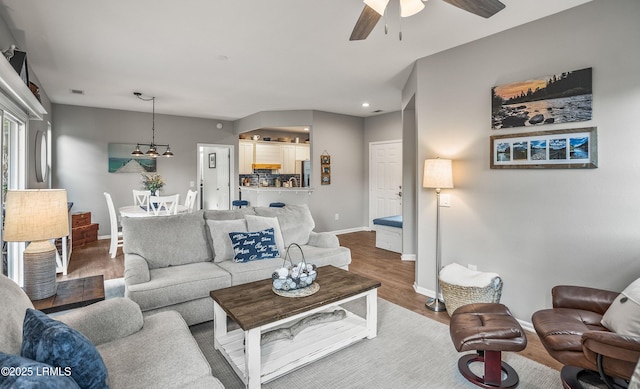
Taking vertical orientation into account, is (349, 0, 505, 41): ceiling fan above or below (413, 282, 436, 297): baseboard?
above

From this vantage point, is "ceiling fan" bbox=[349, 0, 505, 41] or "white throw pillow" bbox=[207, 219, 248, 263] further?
"white throw pillow" bbox=[207, 219, 248, 263]

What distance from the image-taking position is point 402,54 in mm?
3508

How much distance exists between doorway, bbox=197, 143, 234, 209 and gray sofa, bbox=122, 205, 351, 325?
4.70 m

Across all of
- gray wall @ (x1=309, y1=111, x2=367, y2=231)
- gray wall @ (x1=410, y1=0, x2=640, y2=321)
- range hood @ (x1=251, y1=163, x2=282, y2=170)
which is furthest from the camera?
range hood @ (x1=251, y1=163, x2=282, y2=170)

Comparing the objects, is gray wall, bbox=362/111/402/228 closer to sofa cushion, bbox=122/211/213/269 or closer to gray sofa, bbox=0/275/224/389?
sofa cushion, bbox=122/211/213/269

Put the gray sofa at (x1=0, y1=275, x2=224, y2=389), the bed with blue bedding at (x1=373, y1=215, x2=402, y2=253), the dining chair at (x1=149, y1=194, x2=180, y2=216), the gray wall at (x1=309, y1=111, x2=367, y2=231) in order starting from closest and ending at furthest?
1. the gray sofa at (x1=0, y1=275, x2=224, y2=389)
2. the dining chair at (x1=149, y1=194, x2=180, y2=216)
3. the bed with blue bedding at (x1=373, y1=215, x2=402, y2=253)
4. the gray wall at (x1=309, y1=111, x2=367, y2=231)

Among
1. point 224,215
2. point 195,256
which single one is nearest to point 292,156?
point 224,215

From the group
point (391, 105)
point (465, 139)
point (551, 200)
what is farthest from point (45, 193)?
point (391, 105)

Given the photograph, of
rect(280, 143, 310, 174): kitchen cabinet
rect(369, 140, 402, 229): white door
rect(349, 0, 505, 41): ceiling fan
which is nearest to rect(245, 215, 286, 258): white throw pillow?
rect(349, 0, 505, 41): ceiling fan

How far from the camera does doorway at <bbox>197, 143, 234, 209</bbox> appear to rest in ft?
26.7

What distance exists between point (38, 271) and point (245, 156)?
6537 millimetres

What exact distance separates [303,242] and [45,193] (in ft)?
8.20

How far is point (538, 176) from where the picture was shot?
272 centimetres

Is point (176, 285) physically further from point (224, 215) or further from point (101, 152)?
point (101, 152)
